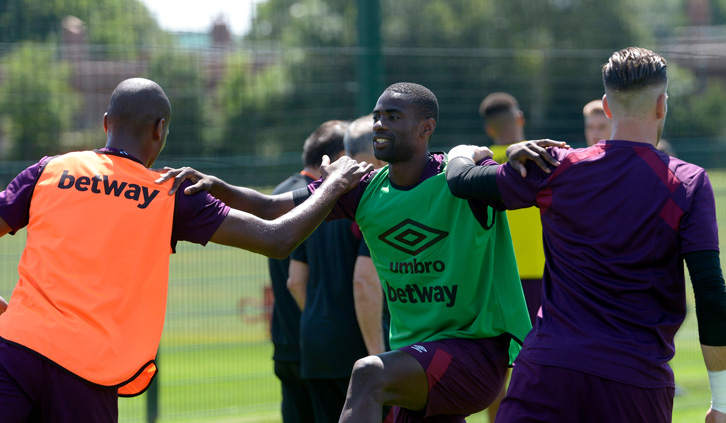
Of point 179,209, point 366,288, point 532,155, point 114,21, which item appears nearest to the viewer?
point 532,155

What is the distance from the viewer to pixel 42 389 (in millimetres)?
3547

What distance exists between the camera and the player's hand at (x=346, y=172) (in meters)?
4.43

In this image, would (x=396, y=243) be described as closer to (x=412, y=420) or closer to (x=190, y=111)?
(x=412, y=420)

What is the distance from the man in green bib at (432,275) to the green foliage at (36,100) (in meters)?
4.38

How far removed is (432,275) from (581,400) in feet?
3.39

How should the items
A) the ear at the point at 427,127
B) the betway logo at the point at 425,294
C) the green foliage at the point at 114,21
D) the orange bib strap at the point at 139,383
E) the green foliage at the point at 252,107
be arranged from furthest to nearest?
the green foliage at the point at 252,107 < the green foliage at the point at 114,21 < the ear at the point at 427,127 < the betway logo at the point at 425,294 < the orange bib strap at the point at 139,383

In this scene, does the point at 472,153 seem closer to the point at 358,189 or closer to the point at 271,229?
the point at 358,189

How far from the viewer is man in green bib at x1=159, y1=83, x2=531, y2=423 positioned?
4070 mm

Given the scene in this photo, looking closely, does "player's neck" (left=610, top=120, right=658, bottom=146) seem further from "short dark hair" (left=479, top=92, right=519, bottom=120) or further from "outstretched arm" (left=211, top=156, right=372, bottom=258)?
"short dark hair" (left=479, top=92, right=519, bottom=120)

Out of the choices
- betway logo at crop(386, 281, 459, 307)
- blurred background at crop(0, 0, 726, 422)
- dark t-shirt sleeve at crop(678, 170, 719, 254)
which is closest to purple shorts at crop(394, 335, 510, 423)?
betway logo at crop(386, 281, 459, 307)

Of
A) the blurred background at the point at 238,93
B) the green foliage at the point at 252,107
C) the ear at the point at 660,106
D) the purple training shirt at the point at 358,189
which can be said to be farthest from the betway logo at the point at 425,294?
the green foliage at the point at 252,107

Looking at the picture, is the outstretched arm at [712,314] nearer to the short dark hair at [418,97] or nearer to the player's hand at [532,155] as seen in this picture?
the player's hand at [532,155]

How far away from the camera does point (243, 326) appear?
9328mm

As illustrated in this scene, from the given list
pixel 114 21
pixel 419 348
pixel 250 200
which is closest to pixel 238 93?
pixel 114 21
